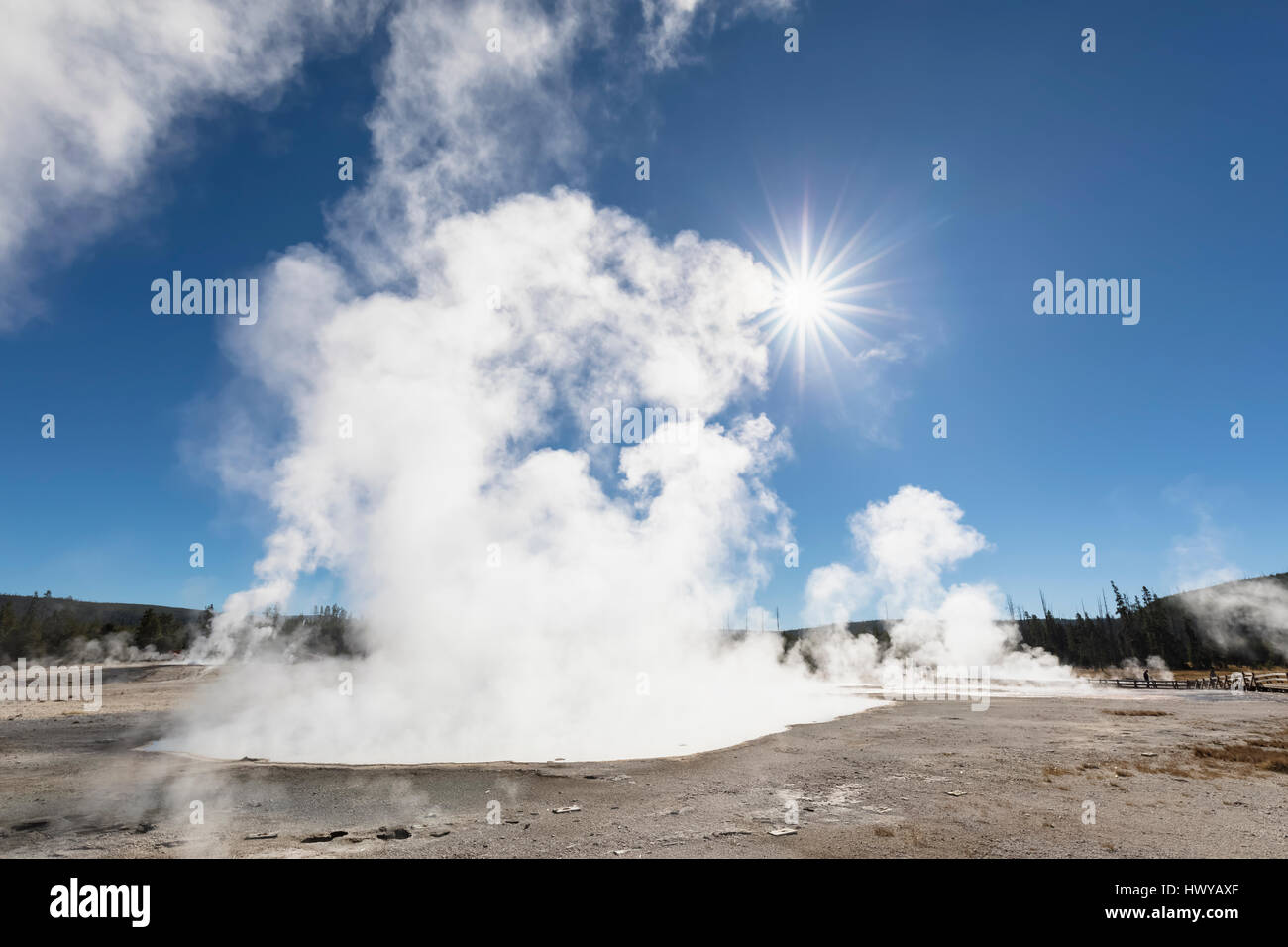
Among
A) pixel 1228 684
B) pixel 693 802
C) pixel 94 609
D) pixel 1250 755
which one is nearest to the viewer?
pixel 693 802

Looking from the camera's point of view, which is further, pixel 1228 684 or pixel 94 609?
pixel 94 609

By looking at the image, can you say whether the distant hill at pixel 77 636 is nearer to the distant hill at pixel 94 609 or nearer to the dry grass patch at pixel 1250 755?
the distant hill at pixel 94 609

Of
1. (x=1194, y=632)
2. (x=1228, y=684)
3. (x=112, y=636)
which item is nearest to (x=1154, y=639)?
(x=1194, y=632)

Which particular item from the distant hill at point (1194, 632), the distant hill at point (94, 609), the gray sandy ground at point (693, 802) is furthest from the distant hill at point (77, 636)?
the distant hill at point (1194, 632)

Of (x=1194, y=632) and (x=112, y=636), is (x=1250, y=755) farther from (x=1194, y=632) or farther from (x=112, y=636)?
(x=112, y=636)

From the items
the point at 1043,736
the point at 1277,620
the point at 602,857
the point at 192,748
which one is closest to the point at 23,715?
the point at 192,748

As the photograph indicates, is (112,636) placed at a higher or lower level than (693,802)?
lower

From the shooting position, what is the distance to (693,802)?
45.1 feet

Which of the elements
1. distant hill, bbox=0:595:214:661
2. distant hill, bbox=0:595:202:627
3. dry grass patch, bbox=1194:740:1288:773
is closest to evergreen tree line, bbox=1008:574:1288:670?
dry grass patch, bbox=1194:740:1288:773

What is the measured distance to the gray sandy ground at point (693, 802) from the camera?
33.9ft

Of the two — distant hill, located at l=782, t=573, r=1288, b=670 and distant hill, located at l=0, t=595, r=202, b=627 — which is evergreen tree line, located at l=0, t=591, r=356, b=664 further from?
distant hill, located at l=782, t=573, r=1288, b=670
